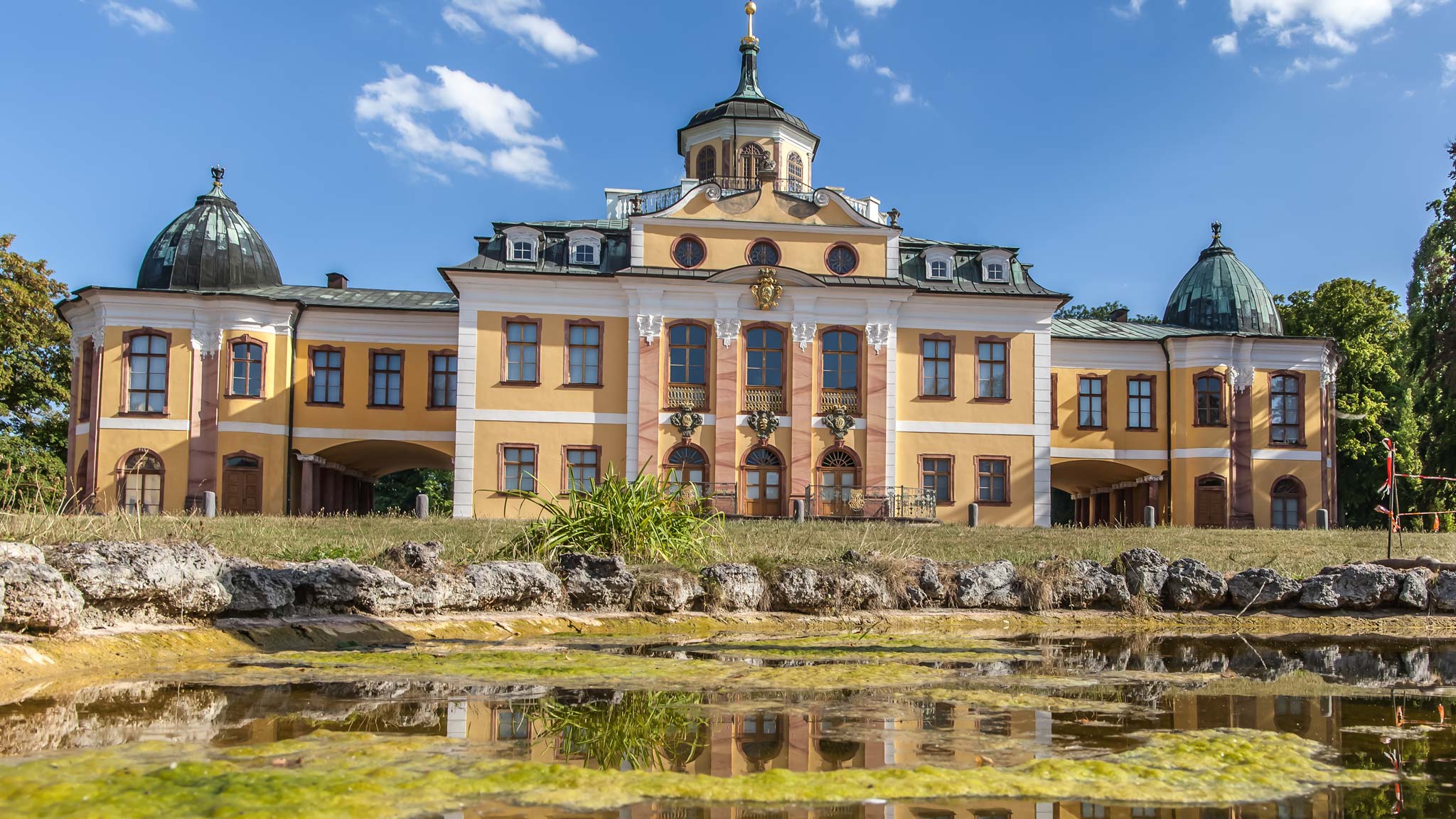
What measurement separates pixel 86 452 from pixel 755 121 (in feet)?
75.8

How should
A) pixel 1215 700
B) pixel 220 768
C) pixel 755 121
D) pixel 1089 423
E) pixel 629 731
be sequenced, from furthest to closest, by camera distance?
pixel 755 121 → pixel 1089 423 → pixel 1215 700 → pixel 629 731 → pixel 220 768

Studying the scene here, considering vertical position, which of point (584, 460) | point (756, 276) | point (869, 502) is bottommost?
point (869, 502)

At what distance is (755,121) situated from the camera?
41.2 m

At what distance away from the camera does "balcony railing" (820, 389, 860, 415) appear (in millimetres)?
35469

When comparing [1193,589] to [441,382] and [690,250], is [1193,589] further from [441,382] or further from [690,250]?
[441,382]

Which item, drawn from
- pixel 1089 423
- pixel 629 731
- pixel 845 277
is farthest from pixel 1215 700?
pixel 1089 423

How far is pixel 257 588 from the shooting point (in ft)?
31.6

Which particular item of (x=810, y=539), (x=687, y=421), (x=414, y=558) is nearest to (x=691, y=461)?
(x=687, y=421)

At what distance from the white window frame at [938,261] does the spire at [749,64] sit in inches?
395

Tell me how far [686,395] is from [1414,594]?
23.4m

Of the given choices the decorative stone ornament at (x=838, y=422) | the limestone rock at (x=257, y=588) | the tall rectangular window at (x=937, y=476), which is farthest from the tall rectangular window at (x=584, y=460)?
the limestone rock at (x=257, y=588)

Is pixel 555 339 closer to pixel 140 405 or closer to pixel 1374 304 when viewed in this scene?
pixel 140 405

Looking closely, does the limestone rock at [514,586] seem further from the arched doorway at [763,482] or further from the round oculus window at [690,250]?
the round oculus window at [690,250]

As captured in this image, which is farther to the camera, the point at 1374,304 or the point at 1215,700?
the point at 1374,304
